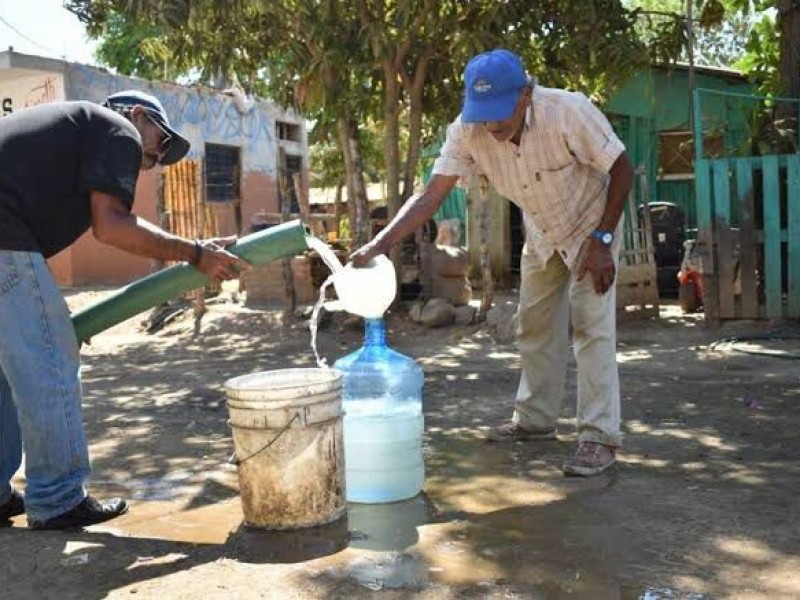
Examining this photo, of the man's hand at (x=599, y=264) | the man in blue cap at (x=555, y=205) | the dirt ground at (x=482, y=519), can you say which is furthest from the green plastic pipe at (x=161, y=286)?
the man's hand at (x=599, y=264)

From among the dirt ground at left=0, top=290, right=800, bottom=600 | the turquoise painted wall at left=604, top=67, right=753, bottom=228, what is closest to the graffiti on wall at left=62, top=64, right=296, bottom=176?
the turquoise painted wall at left=604, top=67, right=753, bottom=228

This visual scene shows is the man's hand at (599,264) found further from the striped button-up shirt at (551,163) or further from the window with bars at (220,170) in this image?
the window with bars at (220,170)

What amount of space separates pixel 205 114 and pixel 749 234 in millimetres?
12828

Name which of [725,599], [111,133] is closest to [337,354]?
[111,133]

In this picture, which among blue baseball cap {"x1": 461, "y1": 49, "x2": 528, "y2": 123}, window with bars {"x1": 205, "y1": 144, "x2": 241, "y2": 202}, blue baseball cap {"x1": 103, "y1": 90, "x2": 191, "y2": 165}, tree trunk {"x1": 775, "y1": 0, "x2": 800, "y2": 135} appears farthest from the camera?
window with bars {"x1": 205, "y1": 144, "x2": 241, "y2": 202}

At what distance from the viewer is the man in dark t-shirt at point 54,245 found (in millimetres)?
3020

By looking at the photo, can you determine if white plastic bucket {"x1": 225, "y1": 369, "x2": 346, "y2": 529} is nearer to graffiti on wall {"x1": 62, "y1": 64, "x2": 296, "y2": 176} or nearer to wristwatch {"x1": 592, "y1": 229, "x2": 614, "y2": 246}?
wristwatch {"x1": 592, "y1": 229, "x2": 614, "y2": 246}

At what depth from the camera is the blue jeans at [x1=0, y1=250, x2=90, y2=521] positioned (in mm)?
3057

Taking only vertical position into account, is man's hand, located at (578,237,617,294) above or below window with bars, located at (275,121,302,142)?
below

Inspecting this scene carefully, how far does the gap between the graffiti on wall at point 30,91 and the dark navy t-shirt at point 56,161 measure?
13.2 meters

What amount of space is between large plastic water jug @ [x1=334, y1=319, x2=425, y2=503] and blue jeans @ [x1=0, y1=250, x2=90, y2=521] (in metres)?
1.02

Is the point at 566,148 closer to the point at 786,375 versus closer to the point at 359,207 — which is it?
the point at 786,375

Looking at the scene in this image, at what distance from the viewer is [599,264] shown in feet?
12.2

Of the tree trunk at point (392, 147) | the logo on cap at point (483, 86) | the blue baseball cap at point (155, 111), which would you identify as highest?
the tree trunk at point (392, 147)
